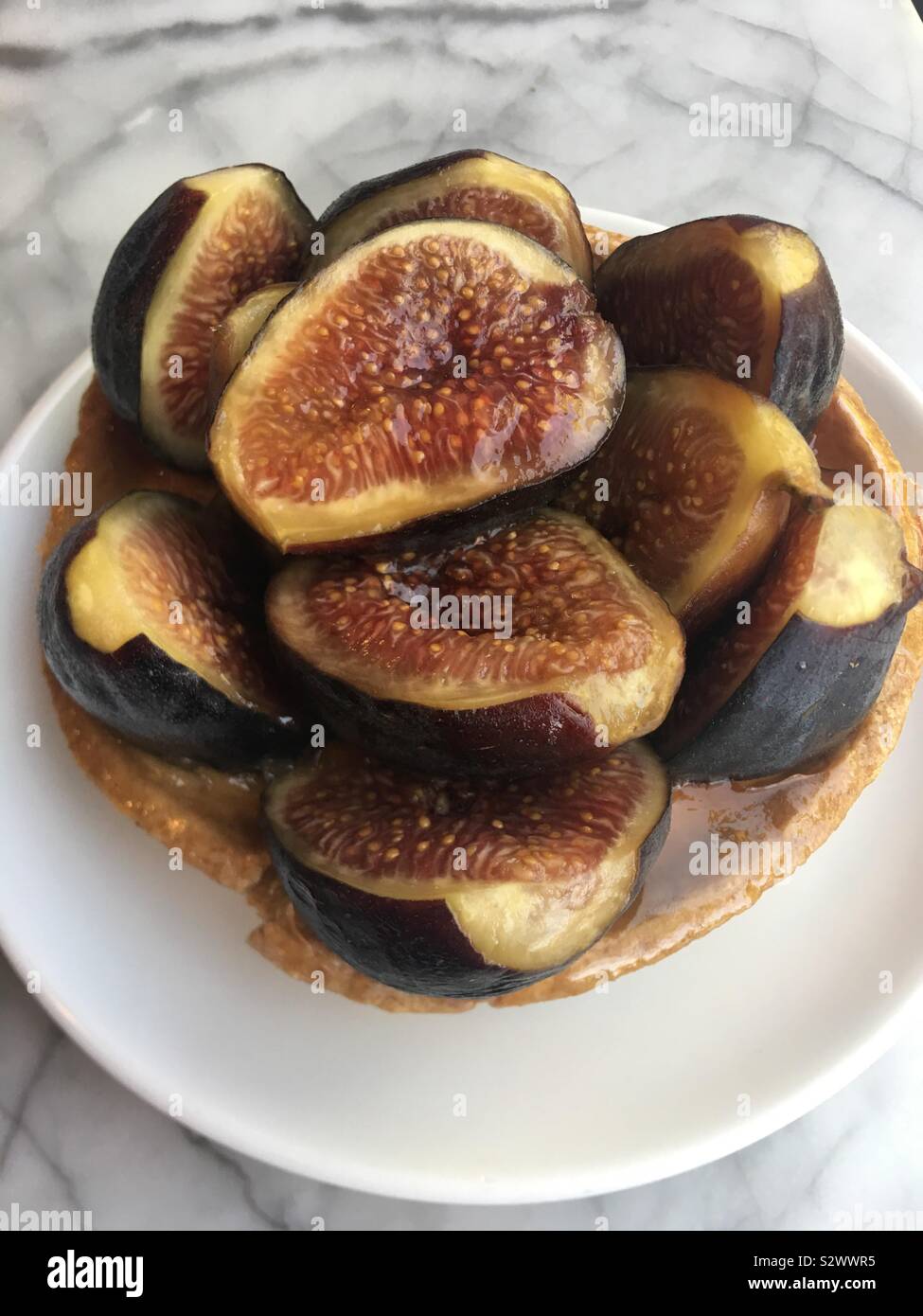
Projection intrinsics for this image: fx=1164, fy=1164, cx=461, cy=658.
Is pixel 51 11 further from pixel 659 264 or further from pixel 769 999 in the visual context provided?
pixel 769 999

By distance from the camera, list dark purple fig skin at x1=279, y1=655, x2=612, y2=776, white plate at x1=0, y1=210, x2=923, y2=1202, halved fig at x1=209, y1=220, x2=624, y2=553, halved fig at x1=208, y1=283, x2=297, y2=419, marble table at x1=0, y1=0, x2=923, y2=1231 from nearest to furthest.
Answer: dark purple fig skin at x1=279, y1=655, x2=612, y2=776 < halved fig at x1=209, y1=220, x2=624, y2=553 < halved fig at x1=208, y1=283, x2=297, y2=419 < white plate at x1=0, y1=210, x2=923, y2=1202 < marble table at x1=0, y1=0, x2=923, y2=1231

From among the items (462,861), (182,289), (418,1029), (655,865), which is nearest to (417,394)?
(182,289)

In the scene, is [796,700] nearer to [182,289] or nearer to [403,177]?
[403,177]

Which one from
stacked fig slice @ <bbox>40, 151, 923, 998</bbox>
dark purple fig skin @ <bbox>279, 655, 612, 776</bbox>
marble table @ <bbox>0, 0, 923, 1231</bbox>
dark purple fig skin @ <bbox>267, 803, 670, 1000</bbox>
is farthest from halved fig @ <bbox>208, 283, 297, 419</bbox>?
marble table @ <bbox>0, 0, 923, 1231</bbox>

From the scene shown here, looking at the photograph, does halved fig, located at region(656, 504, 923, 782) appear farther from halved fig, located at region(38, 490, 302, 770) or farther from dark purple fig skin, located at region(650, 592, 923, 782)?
halved fig, located at region(38, 490, 302, 770)

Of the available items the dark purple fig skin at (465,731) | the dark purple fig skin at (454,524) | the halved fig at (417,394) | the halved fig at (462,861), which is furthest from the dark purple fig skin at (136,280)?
the halved fig at (462,861)

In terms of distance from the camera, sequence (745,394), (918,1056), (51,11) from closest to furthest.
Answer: (745,394), (918,1056), (51,11)
